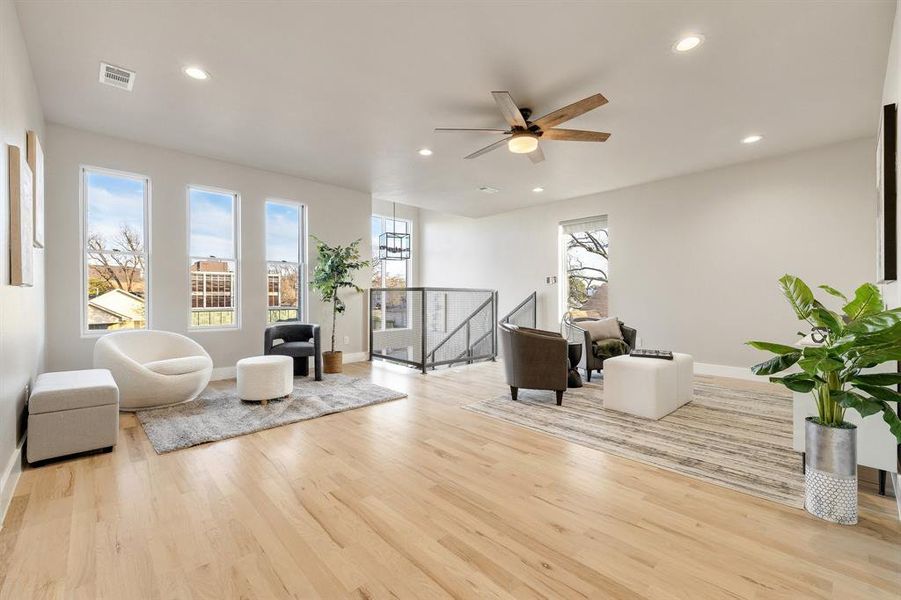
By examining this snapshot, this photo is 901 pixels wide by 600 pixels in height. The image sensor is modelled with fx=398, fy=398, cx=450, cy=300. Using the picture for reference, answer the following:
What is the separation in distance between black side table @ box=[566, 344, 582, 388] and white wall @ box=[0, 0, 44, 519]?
4.60 metres

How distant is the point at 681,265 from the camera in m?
5.88

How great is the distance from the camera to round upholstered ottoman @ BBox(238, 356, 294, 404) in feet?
13.0

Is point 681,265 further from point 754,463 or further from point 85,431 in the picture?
point 85,431

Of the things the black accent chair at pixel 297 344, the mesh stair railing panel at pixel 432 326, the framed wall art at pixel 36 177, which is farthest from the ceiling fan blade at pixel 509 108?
the black accent chair at pixel 297 344

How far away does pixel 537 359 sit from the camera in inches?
158

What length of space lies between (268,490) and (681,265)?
19.5 ft

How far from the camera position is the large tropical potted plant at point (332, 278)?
5797 mm

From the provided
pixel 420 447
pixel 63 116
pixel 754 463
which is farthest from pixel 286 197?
pixel 754 463

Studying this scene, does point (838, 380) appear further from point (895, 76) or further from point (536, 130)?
point (536, 130)

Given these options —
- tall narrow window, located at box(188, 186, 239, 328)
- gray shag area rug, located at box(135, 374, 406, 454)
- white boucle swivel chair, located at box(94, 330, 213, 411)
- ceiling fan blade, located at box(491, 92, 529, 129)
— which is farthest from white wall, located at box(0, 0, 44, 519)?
ceiling fan blade, located at box(491, 92, 529, 129)

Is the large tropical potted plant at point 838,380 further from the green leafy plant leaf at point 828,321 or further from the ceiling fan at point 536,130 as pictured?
the ceiling fan at point 536,130

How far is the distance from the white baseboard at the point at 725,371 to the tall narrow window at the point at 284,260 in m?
5.96

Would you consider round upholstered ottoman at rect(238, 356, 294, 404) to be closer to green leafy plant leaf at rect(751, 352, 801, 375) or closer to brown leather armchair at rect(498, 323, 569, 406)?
brown leather armchair at rect(498, 323, 569, 406)

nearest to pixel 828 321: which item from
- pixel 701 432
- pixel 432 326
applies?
pixel 701 432
